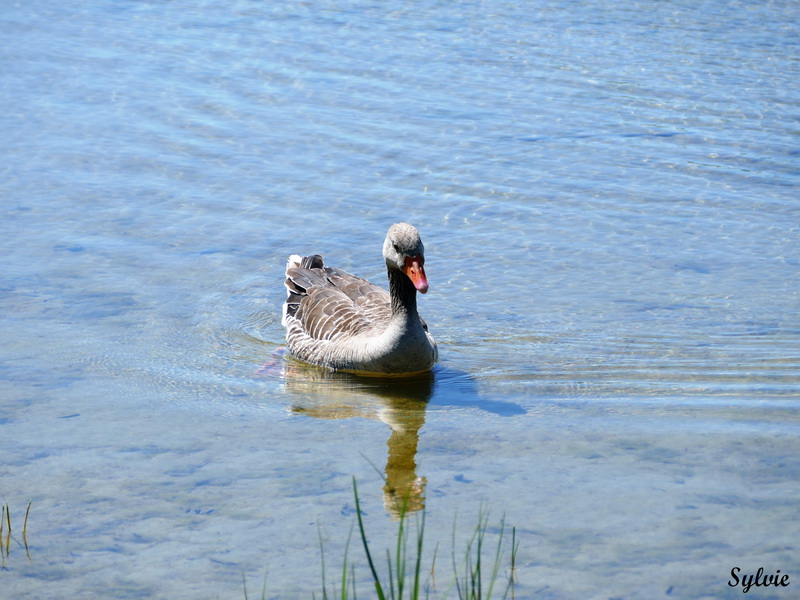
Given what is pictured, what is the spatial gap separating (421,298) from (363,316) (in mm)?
1557

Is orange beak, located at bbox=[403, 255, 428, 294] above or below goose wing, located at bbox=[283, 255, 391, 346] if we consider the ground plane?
above

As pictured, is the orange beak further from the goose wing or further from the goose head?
the goose wing

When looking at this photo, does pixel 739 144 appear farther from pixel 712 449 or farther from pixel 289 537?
pixel 289 537

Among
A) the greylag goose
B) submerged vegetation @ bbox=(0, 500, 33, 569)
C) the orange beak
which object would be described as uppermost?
the orange beak

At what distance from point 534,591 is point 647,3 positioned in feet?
59.6

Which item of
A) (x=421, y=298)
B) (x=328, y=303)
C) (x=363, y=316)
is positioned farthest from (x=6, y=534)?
(x=421, y=298)

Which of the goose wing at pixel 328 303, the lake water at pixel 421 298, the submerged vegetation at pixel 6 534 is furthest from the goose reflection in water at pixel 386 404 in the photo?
A: the submerged vegetation at pixel 6 534

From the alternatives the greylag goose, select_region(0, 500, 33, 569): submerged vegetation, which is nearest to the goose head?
the greylag goose

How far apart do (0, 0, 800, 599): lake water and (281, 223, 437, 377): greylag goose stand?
0.97ft

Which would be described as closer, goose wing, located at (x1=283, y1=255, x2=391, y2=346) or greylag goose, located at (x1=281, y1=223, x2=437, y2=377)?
greylag goose, located at (x1=281, y1=223, x2=437, y2=377)

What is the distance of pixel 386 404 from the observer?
28.6 feet

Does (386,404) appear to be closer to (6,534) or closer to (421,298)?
(421,298)

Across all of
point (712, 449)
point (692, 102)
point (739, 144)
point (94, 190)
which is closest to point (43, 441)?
point (712, 449)

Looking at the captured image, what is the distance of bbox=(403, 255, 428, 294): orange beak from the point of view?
851 centimetres
